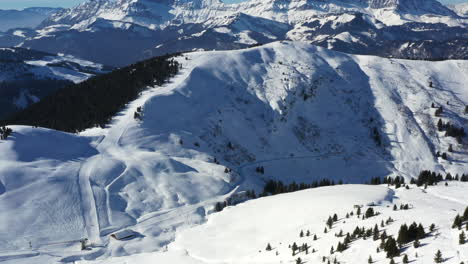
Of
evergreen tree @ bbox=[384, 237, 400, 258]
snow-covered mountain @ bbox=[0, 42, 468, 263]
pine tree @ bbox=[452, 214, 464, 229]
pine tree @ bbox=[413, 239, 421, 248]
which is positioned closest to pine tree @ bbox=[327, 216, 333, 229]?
snow-covered mountain @ bbox=[0, 42, 468, 263]

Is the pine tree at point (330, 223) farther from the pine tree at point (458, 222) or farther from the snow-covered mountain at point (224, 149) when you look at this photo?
the pine tree at point (458, 222)

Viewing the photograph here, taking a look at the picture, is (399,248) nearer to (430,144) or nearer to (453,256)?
(453,256)

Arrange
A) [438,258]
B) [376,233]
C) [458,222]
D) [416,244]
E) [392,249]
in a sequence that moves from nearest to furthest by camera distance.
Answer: [438,258] → [392,249] → [416,244] → [458,222] → [376,233]

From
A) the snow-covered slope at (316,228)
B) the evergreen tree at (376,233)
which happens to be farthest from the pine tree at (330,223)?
the evergreen tree at (376,233)

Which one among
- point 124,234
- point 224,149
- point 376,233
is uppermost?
point 376,233

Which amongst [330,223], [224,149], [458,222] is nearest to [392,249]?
[458,222]

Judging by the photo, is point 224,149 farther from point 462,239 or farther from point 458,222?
point 462,239

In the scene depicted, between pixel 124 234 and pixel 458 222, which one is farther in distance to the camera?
pixel 124 234
